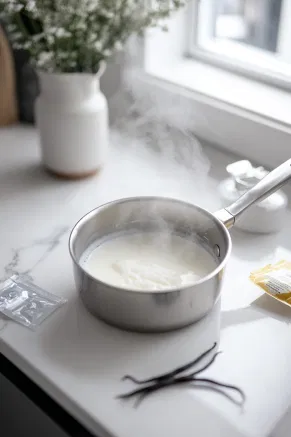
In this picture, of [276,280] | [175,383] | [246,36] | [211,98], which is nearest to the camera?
[175,383]

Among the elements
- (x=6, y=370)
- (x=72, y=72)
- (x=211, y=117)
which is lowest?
(x=6, y=370)

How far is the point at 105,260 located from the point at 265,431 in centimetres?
33

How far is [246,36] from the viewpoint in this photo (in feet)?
4.49

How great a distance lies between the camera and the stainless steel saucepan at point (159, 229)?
2.51ft

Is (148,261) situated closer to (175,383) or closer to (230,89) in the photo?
(175,383)

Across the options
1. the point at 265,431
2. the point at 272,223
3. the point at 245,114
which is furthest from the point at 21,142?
the point at 265,431

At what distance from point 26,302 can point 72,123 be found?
1.20 ft

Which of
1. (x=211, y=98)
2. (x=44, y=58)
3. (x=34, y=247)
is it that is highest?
(x=44, y=58)

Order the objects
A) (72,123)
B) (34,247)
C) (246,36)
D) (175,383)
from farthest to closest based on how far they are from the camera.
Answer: (246,36)
(72,123)
(34,247)
(175,383)

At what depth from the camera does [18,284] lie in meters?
0.91

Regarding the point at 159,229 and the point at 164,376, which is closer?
the point at 164,376

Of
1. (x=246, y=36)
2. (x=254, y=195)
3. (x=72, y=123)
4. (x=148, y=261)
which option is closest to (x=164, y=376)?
(x=148, y=261)

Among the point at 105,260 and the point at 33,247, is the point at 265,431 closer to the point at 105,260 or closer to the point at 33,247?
the point at 105,260

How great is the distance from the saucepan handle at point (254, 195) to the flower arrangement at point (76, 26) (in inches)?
13.0
